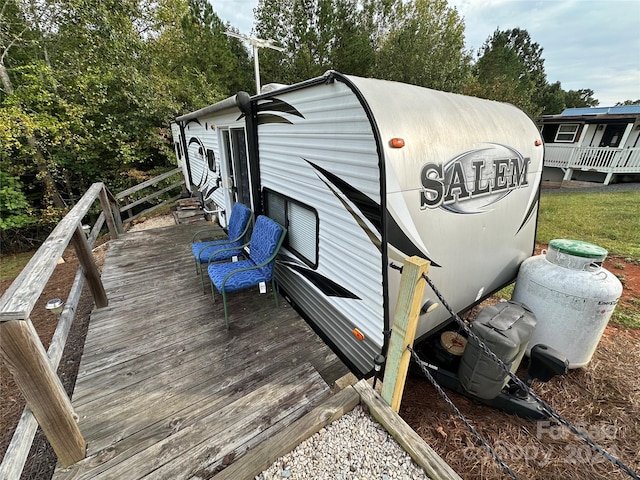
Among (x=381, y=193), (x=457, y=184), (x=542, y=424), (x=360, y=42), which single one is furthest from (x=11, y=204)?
(x=360, y=42)

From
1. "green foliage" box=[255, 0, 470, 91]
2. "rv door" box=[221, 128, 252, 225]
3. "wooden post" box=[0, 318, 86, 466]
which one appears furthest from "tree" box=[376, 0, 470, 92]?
"wooden post" box=[0, 318, 86, 466]

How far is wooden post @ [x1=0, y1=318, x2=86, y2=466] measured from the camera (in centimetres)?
132

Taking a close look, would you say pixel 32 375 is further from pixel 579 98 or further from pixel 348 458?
pixel 579 98

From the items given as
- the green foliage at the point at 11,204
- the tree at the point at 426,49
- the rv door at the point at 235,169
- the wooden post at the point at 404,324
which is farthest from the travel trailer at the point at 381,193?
the tree at the point at 426,49

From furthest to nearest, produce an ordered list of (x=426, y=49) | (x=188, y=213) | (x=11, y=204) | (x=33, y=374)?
(x=426, y=49) → (x=11, y=204) → (x=188, y=213) → (x=33, y=374)

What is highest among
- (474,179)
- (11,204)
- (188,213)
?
(474,179)

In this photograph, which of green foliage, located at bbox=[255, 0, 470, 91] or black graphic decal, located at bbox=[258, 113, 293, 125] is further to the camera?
green foliage, located at bbox=[255, 0, 470, 91]

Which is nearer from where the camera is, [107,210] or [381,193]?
[381,193]

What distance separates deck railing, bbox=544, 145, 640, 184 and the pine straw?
1107cm

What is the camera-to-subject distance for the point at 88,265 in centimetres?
305

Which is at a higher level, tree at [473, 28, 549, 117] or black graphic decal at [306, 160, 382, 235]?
tree at [473, 28, 549, 117]

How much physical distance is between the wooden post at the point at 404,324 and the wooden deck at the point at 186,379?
2.14 ft

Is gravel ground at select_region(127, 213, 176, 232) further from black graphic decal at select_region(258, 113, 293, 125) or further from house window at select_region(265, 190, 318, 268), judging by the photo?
black graphic decal at select_region(258, 113, 293, 125)

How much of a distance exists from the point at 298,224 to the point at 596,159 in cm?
1518
